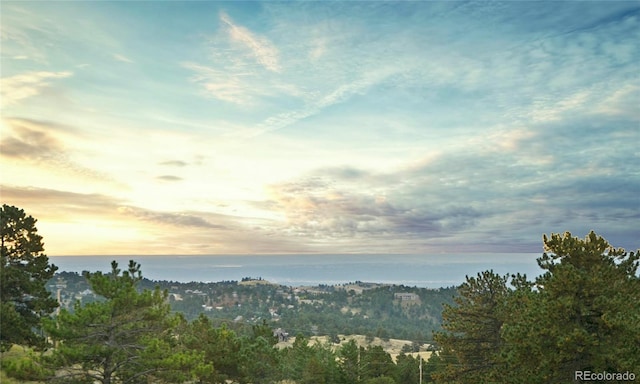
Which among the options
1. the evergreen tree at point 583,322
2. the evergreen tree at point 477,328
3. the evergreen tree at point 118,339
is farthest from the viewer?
the evergreen tree at point 477,328

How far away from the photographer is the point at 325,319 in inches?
6181

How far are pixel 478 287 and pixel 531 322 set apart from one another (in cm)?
836

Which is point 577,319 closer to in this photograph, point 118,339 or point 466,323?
point 466,323

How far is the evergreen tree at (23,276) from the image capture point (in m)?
20.6

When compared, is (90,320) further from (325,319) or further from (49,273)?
(325,319)

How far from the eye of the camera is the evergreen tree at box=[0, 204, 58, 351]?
2058 cm

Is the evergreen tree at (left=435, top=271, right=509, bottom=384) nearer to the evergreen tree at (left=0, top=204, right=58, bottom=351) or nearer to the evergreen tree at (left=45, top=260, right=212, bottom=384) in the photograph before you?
the evergreen tree at (left=45, top=260, right=212, bottom=384)

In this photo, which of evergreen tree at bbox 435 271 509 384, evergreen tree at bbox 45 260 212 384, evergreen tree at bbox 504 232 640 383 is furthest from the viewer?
evergreen tree at bbox 435 271 509 384

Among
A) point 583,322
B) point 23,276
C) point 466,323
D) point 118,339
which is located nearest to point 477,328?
point 466,323

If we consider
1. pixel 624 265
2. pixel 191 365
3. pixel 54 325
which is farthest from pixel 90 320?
pixel 624 265

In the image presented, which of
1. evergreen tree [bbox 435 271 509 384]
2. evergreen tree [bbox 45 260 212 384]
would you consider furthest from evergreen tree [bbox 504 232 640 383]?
evergreen tree [bbox 45 260 212 384]

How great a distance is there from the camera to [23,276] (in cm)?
2117

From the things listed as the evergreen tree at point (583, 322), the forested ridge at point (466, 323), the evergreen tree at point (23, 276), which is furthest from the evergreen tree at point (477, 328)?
the evergreen tree at point (23, 276)

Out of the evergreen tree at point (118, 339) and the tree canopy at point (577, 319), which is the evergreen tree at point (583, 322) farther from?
the evergreen tree at point (118, 339)
